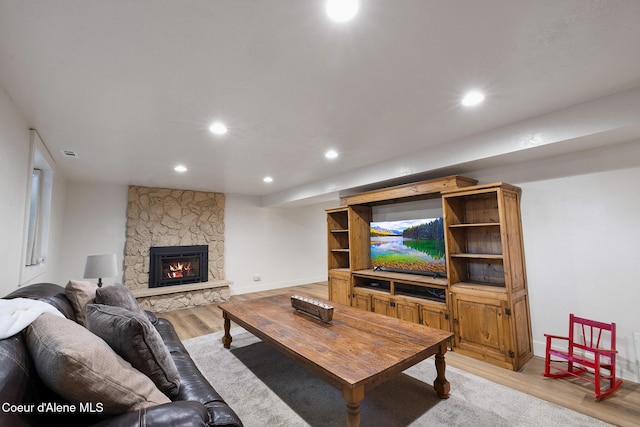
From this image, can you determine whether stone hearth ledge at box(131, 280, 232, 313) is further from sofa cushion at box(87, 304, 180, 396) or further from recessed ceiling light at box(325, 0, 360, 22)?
recessed ceiling light at box(325, 0, 360, 22)

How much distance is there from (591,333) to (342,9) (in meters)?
3.27

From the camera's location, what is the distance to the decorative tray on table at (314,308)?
2543mm

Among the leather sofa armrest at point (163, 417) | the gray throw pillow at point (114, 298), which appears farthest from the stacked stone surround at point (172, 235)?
the leather sofa armrest at point (163, 417)

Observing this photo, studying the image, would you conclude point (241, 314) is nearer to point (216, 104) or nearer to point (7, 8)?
point (216, 104)

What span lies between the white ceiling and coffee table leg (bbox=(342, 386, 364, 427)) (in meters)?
1.93

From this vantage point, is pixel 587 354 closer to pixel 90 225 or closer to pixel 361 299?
pixel 361 299

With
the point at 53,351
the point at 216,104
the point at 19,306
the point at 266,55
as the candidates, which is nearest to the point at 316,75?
the point at 266,55

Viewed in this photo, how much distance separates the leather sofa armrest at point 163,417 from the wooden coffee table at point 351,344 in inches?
32.8

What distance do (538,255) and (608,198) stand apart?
78cm

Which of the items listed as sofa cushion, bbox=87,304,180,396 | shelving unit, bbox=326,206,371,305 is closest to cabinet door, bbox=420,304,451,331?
shelving unit, bbox=326,206,371,305

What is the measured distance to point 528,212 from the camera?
2969 mm

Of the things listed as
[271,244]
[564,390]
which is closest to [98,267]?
[271,244]

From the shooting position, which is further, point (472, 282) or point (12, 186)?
point (472, 282)

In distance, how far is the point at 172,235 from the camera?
552 centimetres
